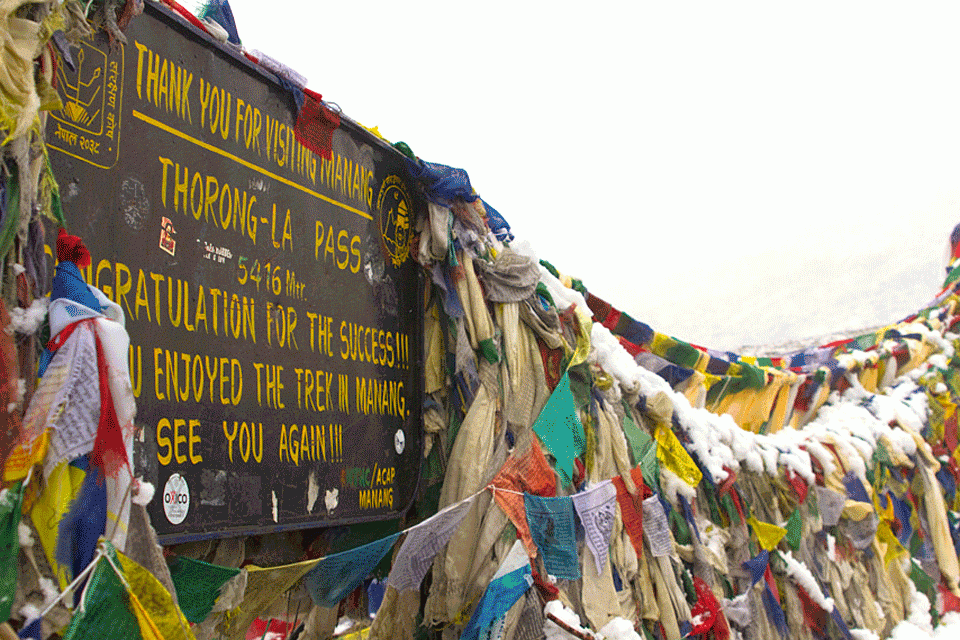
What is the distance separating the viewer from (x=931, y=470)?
5.20m

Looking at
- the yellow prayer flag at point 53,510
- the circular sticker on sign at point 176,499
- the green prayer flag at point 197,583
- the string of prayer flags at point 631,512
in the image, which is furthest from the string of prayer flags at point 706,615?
the yellow prayer flag at point 53,510

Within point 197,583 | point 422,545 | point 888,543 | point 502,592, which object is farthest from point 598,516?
point 888,543

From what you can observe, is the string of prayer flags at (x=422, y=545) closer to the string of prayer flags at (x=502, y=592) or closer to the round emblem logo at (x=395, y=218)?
the string of prayer flags at (x=502, y=592)

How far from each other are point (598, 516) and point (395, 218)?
127 cm

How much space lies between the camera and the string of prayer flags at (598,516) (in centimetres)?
281

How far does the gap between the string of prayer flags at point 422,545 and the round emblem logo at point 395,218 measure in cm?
87

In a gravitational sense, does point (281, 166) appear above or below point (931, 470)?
above

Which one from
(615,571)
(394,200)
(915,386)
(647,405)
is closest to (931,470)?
(915,386)

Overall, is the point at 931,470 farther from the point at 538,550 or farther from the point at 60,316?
the point at 60,316

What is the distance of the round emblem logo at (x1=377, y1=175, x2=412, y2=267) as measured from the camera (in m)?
2.79

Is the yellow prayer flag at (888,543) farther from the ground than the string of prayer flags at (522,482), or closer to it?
closer to it

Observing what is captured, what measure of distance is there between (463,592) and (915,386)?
428 cm

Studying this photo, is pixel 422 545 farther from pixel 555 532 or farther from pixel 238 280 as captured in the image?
pixel 238 280

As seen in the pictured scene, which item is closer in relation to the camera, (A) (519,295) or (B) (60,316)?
(B) (60,316)
